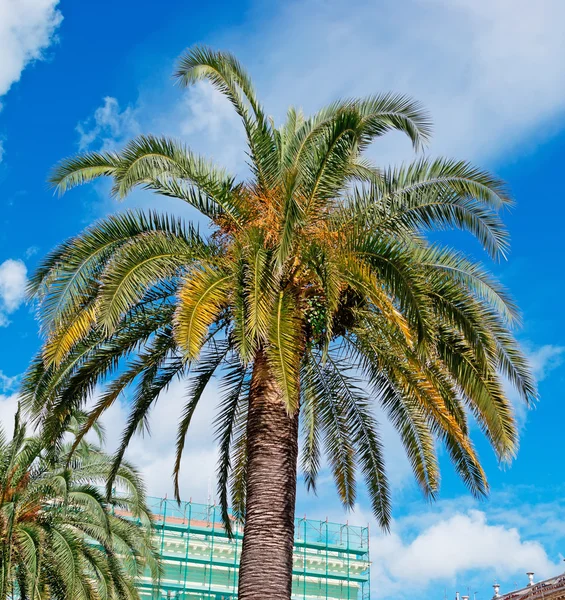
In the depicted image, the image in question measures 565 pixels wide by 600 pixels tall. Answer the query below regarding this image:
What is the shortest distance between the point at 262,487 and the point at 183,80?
19.6 feet

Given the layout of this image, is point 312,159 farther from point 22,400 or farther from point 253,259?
point 22,400

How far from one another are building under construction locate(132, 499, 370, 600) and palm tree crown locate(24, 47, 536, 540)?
33546mm

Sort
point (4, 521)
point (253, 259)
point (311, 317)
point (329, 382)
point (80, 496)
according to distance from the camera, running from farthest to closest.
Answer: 1. point (80, 496)
2. point (4, 521)
3. point (329, 382)
4. point (311, 317)
5. point (253, 259)

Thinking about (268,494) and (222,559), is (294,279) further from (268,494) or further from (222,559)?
(222,559)

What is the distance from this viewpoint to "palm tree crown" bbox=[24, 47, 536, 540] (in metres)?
11.0

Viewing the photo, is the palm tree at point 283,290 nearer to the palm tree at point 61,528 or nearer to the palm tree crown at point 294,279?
the palm tree crown at point 294,279

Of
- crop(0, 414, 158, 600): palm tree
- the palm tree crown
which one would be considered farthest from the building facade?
the palm tree crown

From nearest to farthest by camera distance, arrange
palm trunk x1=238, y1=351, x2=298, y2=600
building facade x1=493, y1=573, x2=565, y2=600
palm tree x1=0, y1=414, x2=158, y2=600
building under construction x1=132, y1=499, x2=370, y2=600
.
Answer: palm trunk x1=238, y1=351, x2=298, y2=600 → palm tree x1=0, y1=414, x2=158, y2=600 → building facade x1=493, y1=573, x2=565, y2=600 → building under construction x1=132, y1=499, x2=370, y2=600

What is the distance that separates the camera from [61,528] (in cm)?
1861

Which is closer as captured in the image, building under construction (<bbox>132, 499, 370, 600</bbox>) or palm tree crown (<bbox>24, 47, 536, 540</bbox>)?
palm tree crown (<bbox>24, 47, 536, 540</bbox>)

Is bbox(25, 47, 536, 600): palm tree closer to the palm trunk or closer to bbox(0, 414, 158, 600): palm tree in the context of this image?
the palm trunk

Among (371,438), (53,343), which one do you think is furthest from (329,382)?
(53,343)

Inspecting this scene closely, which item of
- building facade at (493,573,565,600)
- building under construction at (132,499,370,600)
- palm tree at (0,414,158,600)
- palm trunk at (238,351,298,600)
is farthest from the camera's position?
building under construction at (132,499,370,600)

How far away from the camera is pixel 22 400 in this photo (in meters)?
12.5
